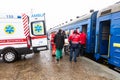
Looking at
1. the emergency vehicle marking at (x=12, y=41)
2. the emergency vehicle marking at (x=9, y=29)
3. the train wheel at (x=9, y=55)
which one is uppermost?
the emergency vehicle marking at (x=9, y=29)

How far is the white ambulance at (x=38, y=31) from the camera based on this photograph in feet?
34.2

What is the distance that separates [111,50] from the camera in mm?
7992

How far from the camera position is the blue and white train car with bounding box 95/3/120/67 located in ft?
24.8

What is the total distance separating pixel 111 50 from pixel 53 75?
9.49 feet

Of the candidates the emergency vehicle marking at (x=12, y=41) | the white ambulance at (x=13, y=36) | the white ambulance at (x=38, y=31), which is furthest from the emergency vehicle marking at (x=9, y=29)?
the white ambulance at (x=38, y=31)

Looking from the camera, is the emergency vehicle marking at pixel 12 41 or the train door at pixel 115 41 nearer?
the train door at pixel 115 41

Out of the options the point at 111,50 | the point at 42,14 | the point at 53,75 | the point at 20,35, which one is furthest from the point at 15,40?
the point at 111,50

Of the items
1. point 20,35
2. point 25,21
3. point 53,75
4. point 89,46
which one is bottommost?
point 53,75

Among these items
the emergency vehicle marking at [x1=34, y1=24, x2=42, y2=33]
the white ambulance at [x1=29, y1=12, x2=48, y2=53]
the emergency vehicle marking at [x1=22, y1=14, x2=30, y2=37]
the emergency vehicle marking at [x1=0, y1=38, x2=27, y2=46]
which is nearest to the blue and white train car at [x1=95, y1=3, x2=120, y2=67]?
the white ambulance at [x1=29, y1=12, x2=48, y2=53]

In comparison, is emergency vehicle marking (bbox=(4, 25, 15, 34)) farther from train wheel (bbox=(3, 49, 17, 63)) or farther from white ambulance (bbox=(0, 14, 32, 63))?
train wheel (bbox=(3, 49, 17, 63))

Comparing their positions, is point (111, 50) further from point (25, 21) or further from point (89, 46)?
point (25, 21)

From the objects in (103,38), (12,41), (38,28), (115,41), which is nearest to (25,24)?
(38,28)

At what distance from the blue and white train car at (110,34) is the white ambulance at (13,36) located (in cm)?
403

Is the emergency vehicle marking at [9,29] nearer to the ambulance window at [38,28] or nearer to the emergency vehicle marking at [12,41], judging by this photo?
the emergency vehicle marking at [12,41]
